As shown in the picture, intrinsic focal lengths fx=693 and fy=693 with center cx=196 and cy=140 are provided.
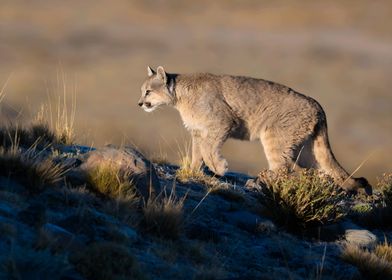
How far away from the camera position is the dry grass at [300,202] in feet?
35.5

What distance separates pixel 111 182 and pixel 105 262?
2.06m

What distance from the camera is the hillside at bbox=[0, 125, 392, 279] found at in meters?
7.31

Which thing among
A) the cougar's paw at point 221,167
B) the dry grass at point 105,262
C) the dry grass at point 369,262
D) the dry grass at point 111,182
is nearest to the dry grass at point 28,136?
the dry grass at point 111,182

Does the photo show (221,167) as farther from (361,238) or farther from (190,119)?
(361,238)

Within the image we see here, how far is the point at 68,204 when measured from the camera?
8602 millimetres

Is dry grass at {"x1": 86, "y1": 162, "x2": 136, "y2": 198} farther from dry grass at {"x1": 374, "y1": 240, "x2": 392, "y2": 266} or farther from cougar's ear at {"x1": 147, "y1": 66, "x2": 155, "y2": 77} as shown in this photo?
cougar's ear at {"x1": 147, "y1": 66, "x2": 155, "y2": 77}

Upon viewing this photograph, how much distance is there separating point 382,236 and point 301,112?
3.33 metres

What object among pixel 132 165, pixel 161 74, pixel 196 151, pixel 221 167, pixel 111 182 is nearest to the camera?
pixel 111 182

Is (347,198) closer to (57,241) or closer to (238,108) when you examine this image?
(238,108)

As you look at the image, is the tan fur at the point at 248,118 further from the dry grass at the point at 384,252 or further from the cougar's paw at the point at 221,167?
the dry grass at the point at 384,252

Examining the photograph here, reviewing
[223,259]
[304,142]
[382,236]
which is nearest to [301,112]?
[304,142]

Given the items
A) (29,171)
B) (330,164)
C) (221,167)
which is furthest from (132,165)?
(330,164)

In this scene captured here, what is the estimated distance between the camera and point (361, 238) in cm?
1095

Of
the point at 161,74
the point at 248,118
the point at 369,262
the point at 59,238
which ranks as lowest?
the point at 369,262
